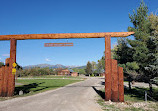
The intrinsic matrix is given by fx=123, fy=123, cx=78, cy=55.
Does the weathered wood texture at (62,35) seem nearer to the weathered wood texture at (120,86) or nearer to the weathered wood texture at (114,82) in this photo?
the weathered wood texture at (114,82)

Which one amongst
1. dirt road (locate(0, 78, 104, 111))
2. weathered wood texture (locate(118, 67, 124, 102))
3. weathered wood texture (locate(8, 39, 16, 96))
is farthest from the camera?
weathered wood texture (locate(8, 39, 16, 96))

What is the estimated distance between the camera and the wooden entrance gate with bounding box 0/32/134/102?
1127 centimetres

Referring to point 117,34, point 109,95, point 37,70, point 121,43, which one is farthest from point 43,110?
point 37,70

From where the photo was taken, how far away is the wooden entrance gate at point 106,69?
1127cm

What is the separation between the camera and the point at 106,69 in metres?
11.6

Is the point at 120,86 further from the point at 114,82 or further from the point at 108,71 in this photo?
the point at 108,71

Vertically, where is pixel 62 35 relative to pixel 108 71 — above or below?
above

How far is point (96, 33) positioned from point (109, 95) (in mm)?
6041

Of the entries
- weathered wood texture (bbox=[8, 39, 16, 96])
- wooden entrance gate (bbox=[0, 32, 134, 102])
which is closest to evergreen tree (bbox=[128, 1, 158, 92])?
wooden entrance gate (bbox=[0, 32, 134, 102])

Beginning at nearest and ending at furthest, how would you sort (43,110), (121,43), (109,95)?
(43,110) → (109,95) → (121,43)

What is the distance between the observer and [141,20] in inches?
594

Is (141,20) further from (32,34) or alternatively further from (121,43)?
(32,34)

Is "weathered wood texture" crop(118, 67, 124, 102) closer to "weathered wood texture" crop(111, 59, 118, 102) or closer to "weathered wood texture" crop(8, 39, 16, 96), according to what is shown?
"weathered wood texture" crop(111, 59, 118, 102)

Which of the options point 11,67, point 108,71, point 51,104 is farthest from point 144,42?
point 11,67
